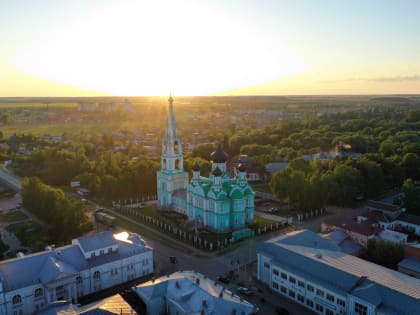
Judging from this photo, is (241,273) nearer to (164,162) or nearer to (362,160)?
(164,162)

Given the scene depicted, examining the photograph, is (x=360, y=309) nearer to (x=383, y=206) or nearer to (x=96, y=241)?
(x=96, y=241)

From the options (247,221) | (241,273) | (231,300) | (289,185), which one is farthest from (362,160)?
(231,300)

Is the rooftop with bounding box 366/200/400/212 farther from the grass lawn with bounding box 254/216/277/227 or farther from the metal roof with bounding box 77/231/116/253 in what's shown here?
the metal roof with bounding box 77/231/116/253

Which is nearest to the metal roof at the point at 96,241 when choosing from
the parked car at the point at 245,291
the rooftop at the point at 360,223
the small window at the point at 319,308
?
the parked car at the point at 245,291

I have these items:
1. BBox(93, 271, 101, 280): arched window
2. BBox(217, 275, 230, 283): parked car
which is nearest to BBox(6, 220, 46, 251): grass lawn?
BBox(93, 271, 101, 280): arched window

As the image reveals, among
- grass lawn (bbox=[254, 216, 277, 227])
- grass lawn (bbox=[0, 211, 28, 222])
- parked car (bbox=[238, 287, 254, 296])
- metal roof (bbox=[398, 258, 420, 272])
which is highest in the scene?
metal roof (bbox=[398, 258, 420, 272])

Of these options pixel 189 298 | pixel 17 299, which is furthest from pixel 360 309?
pixel 17 299
